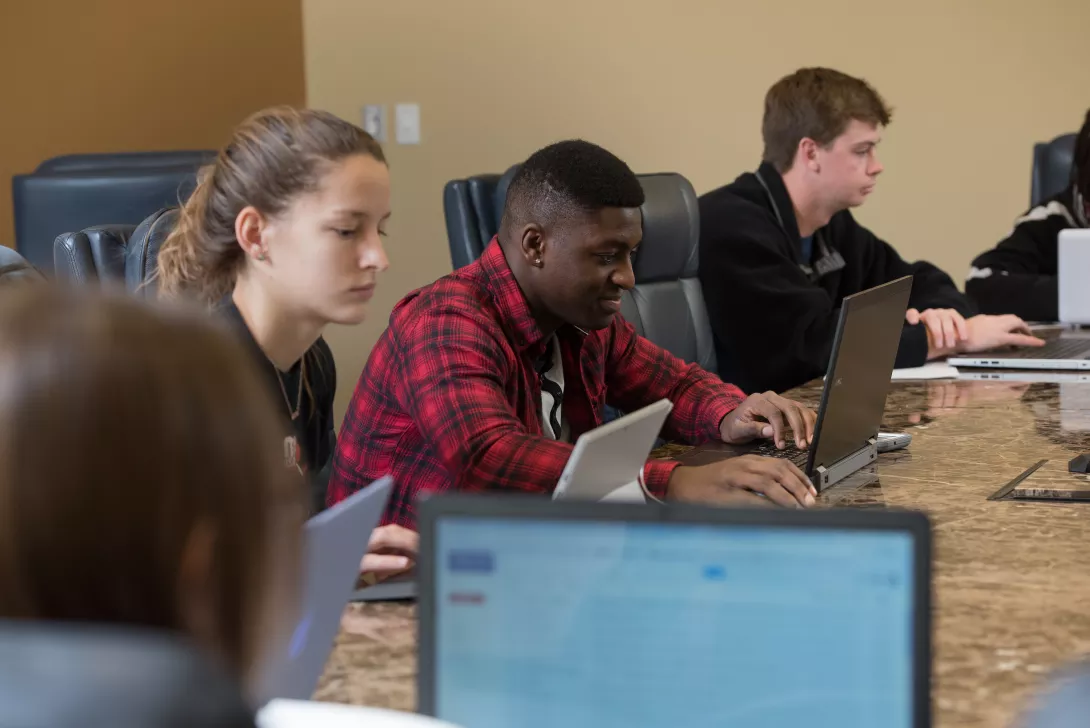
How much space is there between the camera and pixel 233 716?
1.29 ft

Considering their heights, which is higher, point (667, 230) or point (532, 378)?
point (667, 230)

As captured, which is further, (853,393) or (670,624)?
(853,393)

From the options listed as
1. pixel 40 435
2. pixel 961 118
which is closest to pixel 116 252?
pixel 40 435

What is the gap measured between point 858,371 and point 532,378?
44 centimetres

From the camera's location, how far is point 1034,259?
11.0 feet

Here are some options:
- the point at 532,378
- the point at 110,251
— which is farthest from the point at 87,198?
the point at 532,378

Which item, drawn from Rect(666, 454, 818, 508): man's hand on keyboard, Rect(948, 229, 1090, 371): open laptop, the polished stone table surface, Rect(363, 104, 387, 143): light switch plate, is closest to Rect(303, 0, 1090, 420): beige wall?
Rect(363, 104, 387, 143): light switch plate

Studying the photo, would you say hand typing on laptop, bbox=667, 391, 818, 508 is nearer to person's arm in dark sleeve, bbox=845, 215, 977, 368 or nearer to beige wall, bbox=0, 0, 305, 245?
person's arm in dark sleeve, bbox=845, 215, 977, 368

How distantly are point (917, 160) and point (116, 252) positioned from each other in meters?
2.93

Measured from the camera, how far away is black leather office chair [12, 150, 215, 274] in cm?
245

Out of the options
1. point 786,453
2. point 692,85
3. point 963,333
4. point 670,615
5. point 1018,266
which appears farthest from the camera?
point 692,85

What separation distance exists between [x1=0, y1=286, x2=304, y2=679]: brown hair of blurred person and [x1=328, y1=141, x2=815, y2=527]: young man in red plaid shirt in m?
1.06

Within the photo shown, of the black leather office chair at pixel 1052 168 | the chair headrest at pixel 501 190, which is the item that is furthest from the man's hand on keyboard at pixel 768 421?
the black leather office chair at pixel 1052 168

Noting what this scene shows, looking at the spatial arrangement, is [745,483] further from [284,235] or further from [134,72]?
[134,72]
